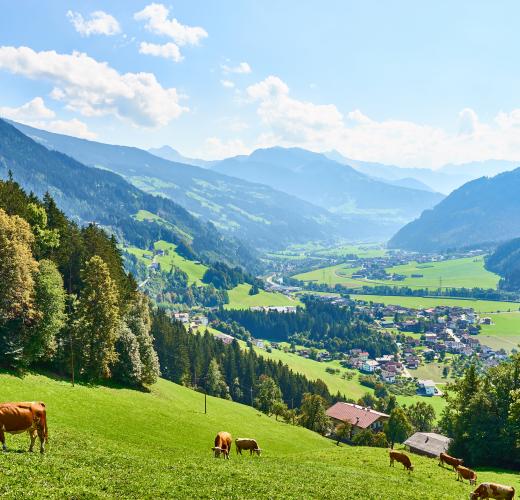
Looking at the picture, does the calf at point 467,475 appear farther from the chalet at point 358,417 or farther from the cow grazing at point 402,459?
the chalet at point 358,417

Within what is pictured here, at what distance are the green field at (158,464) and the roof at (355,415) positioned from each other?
5860 centimetres

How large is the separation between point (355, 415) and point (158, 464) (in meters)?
105

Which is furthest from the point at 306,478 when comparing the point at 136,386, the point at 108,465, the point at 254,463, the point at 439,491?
the point at 136,386

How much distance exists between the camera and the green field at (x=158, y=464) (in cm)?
2277

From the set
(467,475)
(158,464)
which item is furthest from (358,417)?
(158,464)

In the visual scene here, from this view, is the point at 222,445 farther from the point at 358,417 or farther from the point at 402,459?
the point at 358,417

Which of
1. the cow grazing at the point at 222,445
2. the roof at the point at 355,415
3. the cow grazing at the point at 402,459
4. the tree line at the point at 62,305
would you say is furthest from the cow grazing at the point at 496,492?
the roof at the point at 355,415

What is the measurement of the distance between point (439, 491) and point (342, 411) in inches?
3898

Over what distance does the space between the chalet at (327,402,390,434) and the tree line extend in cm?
6390

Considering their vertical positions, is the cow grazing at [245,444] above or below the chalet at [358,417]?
above

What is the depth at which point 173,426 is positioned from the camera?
51.8 metres

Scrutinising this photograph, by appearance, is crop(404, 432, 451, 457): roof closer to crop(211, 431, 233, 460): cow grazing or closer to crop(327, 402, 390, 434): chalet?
crop(327, 402, 390, 434): chalet

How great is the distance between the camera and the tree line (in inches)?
2169

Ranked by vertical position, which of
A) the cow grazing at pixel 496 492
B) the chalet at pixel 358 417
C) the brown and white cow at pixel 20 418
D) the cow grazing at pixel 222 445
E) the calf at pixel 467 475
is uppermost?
the brown and white cow at pixel 20 418
